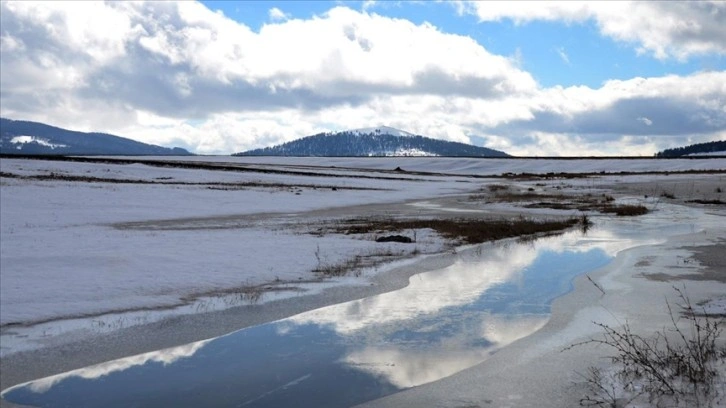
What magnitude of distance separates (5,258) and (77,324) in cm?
632

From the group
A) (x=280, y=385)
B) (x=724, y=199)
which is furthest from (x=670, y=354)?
(x=724, y=199)

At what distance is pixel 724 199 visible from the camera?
47156mm

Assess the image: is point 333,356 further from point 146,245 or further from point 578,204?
point 578,204

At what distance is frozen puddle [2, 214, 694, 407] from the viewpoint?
795 centimetres

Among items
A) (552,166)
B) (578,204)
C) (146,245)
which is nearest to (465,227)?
(146,245)

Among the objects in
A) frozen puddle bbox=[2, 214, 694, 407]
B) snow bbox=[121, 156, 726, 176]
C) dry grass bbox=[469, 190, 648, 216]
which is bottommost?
frozen puddle bbox=[2, 214, 694, 407]

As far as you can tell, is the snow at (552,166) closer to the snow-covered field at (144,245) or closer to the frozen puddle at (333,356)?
the snow-covered field at (144,245)

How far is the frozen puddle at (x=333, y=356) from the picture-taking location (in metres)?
7.95

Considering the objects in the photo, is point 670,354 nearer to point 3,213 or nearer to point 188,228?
point 188,228

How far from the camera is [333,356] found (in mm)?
9531

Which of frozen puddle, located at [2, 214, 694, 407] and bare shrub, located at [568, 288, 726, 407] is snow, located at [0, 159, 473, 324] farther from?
bare shrub, located at [568, 288, 726, 407]

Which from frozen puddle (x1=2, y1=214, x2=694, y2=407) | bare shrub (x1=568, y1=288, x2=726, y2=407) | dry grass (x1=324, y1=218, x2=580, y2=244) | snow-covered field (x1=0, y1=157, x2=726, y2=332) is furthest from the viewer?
dry grass (x1=324, y1=218, x2=580, y2=244)

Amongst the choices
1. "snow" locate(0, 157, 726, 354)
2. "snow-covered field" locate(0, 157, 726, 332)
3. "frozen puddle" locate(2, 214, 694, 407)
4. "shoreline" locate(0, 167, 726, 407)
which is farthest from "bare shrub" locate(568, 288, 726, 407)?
"snow-covered field" locate(0, 157, 726, 332)

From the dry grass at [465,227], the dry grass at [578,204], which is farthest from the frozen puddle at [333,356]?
the dry grass at [578,204]
